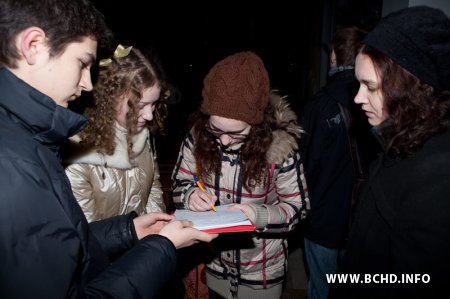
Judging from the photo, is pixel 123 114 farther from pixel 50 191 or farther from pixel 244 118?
pixel 50 191

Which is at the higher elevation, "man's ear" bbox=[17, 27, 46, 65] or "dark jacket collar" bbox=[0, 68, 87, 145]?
"man's ear" bbox=[17, 27, 46, 65]

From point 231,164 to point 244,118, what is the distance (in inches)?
16.5

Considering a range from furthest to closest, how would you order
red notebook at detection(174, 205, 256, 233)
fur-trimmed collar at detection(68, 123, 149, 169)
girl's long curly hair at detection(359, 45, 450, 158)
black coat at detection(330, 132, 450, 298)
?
fur-trimmed collar at detection(68, 123, 149, 169), red notebook at detection(174, 205, 256, 233), girl's long curly hair at detection(359, 45, 450, 158), black coat at detection(330, 132, 450, 298)

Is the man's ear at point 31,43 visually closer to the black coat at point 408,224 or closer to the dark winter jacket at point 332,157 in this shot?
the black coat at point 408,224

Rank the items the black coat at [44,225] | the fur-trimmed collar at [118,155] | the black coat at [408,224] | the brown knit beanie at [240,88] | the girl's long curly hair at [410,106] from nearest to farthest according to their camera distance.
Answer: the black coat at [44,225] < the black coat at [408,224] < the girl's long curly hair at [410,106] < the brown knit beanie at [240,88] < the fur-trimmed collar at [118,155]

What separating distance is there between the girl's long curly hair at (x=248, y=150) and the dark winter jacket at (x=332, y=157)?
919 mm

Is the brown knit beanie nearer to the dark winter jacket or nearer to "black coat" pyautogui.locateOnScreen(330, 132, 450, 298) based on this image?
"black coat" pyautogui.locateOnScreen(330, 132, 450, 298)

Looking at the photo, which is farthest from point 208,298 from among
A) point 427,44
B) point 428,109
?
point 427,44

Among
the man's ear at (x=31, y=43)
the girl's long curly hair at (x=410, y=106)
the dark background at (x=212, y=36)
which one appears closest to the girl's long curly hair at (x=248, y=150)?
the girl's long curly hair at (x=410, y=106)

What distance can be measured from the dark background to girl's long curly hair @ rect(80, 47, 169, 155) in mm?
6340

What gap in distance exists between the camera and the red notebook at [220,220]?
67.3 inches

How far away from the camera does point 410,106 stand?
1.48 meters

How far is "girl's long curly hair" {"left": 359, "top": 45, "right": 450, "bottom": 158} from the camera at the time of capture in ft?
4.74

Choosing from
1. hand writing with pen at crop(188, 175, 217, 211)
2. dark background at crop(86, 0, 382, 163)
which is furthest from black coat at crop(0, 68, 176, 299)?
dark background at crop(86, 0, 382, 163)
